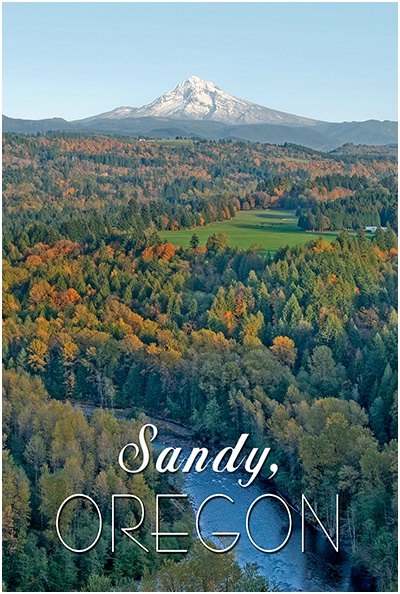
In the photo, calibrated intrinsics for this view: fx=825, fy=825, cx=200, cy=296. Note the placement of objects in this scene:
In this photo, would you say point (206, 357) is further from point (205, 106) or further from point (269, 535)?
point (205, 106)

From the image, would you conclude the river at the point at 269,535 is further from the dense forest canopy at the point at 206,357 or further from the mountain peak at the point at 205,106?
the mountain peak at the point at 205,106

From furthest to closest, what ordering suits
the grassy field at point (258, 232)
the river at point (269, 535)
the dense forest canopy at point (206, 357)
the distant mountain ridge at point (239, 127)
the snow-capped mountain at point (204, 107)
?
the distant mountain ridge at point (239, 127)
the snow-capped mountain at point (204, 107)
the grassy field at point (258, 232)
the dense forest canopy at point (206, 357)
the river at point (269, 535)

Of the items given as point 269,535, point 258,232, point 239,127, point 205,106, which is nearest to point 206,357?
point 269,535

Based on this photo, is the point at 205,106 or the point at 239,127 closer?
the point at 205,106

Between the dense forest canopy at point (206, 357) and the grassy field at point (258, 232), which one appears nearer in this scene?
the dense forest canopy at point (206, 357)

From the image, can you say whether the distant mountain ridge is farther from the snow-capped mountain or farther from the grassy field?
the grassy field

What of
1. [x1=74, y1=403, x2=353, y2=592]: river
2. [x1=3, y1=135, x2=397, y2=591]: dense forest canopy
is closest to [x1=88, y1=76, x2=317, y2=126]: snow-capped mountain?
[x1=3, y1=135, x2=397, y2=591]: dense forest canopy

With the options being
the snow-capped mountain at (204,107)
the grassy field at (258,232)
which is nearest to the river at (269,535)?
the grassy field at (258,232)

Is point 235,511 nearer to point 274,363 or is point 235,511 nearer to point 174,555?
point 174,555
